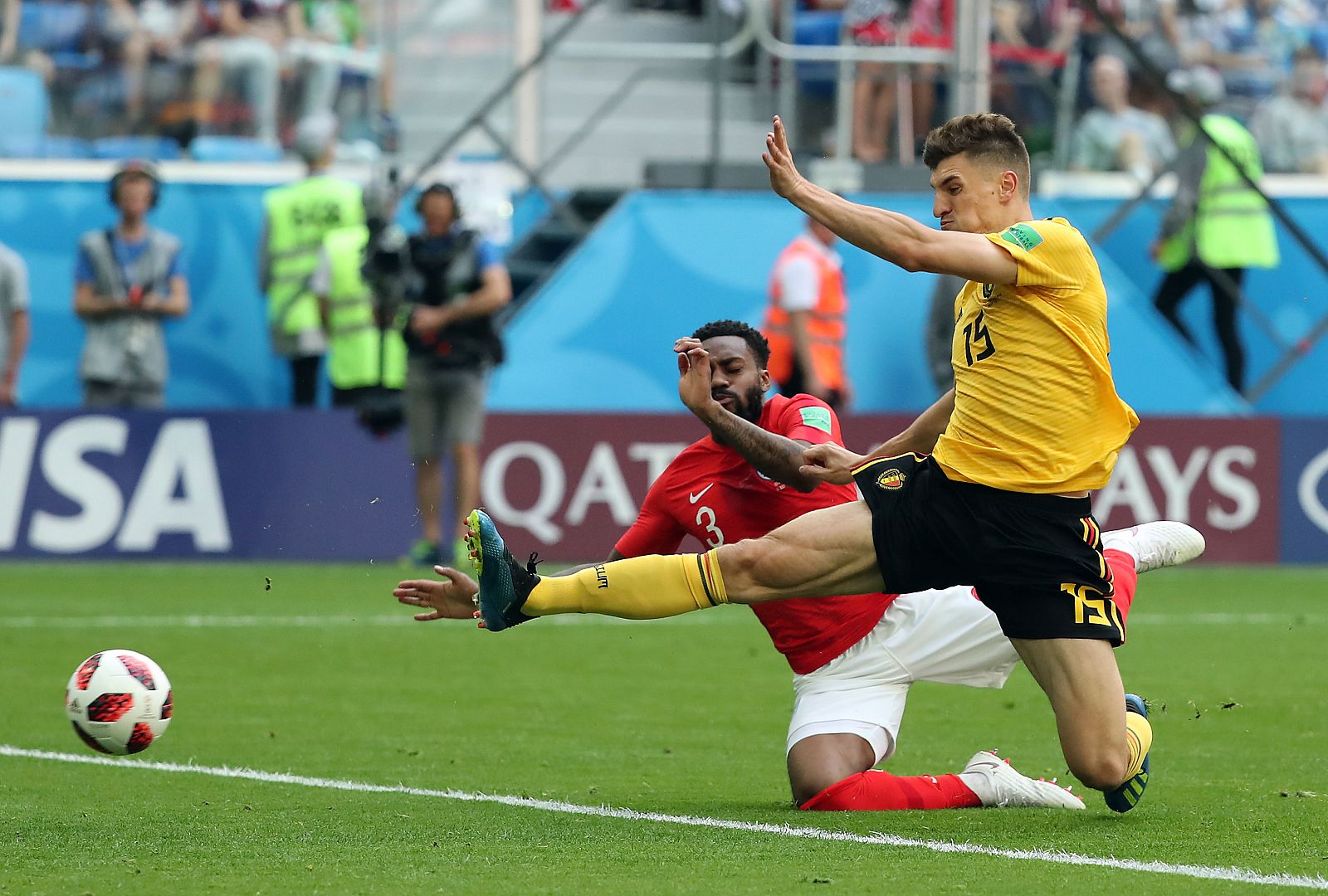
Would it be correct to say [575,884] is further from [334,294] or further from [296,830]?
[334,294]

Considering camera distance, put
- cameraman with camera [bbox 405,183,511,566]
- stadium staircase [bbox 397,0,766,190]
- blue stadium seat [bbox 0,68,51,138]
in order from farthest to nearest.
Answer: blue stadium seat [bbox 0,68,51,138]
stadium staircase [bbox 397,0,766,190]
cameraman with camera [bbox 405,183,511,566]

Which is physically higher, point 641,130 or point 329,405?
point 641,130

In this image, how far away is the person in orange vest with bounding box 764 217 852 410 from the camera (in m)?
13.9

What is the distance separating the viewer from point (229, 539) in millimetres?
13766

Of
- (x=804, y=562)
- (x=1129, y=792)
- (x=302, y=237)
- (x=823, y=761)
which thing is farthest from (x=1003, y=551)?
(x=302, y=237)

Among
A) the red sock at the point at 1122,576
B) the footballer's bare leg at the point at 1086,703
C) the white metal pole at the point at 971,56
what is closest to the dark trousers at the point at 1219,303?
the white metal pole at the point at 971,56

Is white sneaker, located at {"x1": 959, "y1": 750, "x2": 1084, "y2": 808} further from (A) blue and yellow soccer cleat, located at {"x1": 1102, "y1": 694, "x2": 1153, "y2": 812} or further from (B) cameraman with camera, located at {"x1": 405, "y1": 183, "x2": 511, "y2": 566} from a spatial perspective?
(B) cameraman with camera, located at {"x1": 405, "y1": 183, "x2": 511, "y2": 566}

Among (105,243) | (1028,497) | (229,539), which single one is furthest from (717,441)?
(105,243)

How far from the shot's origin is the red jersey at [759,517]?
21.3 feet

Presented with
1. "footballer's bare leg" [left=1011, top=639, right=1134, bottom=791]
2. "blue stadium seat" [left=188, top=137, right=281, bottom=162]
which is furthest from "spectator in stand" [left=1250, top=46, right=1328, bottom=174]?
"footballer's bare leg" [left=1011, top=639, right=1134, bottom=791]

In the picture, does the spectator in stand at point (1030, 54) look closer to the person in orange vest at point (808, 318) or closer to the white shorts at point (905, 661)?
the person in orange vest at point (808, 318)

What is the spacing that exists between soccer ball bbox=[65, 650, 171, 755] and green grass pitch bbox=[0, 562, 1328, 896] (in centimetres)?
19

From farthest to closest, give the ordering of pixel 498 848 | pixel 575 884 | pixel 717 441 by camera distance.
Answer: pixel 717 441 → pixel 498 848 → pixel 575 884

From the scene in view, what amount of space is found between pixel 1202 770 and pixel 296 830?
2.98 meters
